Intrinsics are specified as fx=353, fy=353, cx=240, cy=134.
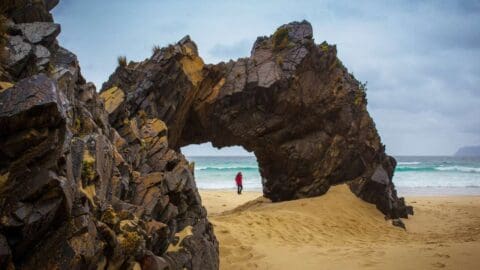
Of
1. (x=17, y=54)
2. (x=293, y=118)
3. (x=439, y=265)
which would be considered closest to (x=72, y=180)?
(x=17, y=54)

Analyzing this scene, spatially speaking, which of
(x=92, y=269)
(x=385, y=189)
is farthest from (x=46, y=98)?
(x=385, y=189)

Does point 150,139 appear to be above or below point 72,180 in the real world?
above

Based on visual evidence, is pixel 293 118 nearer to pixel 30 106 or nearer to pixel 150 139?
pixel 150 139

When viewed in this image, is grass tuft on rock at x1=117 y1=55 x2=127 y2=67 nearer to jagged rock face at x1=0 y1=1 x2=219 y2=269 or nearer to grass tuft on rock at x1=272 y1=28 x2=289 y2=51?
jagged rock face at x1=0 y1=1 x2=219 y2=269

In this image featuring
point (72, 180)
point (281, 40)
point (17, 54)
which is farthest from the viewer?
point (281, 40)

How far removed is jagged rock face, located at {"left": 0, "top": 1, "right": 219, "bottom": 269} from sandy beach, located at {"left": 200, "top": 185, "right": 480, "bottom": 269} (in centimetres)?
280

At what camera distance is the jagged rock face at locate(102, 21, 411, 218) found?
17594 millimetres

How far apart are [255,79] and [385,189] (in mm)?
9090

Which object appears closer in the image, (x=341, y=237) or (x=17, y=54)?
(x=17, y=54)

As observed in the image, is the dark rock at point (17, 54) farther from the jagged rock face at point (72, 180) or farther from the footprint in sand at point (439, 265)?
the footprint in sand at point (439, 265)

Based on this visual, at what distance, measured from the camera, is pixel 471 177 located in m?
54.4

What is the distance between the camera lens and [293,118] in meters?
19.0

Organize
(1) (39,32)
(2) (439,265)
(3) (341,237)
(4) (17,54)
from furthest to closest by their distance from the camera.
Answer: (3) (341,237) < (2) (439,265) < (1) (39,32) < (4) (17,54)

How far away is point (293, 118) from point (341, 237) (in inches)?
281
